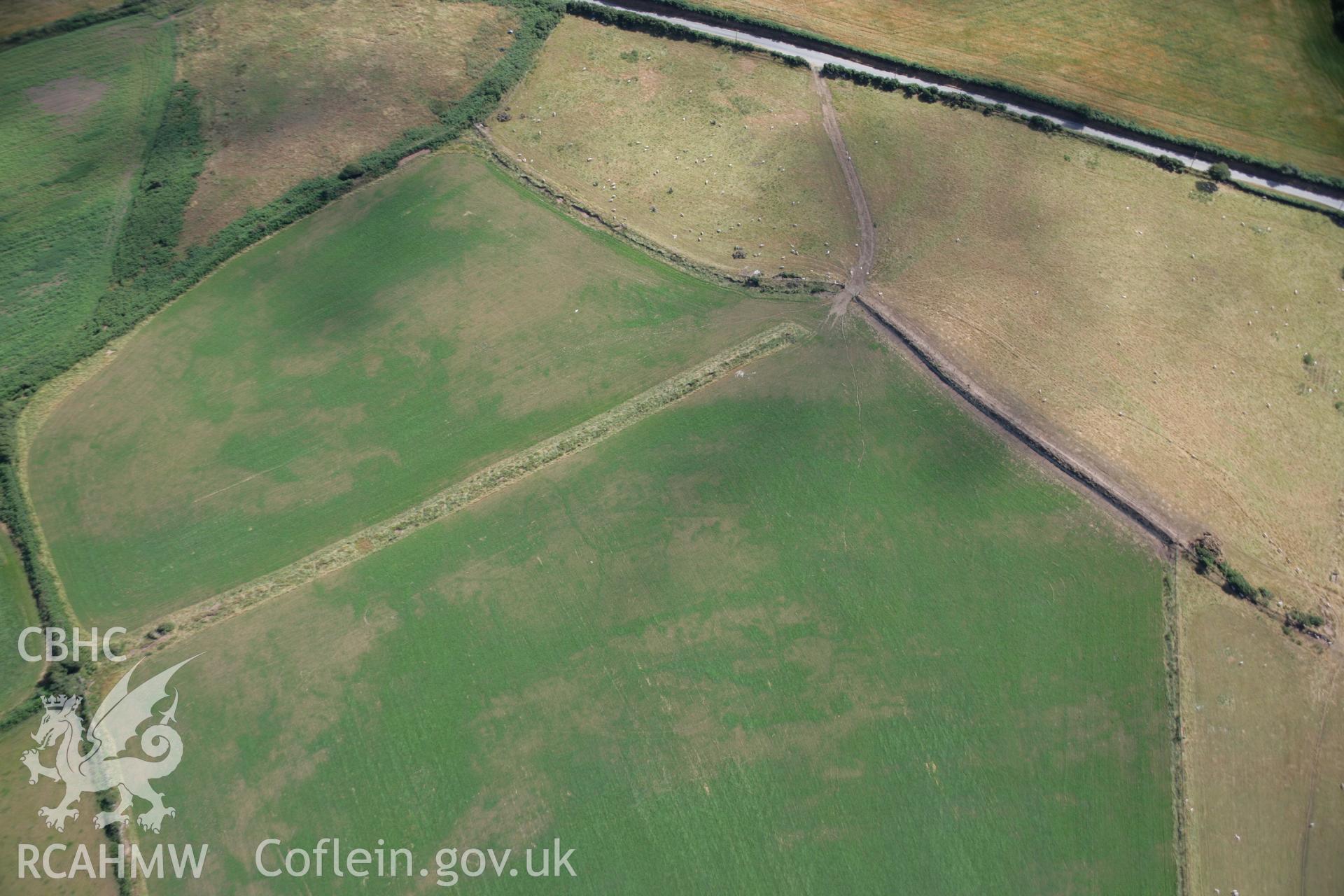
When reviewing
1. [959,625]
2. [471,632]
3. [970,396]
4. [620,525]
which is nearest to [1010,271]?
[970,396]

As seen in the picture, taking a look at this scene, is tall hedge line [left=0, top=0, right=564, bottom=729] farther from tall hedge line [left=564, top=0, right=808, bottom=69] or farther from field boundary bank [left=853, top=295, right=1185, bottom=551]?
field boundary bank [left=853, top=295, right=1185, bottom=551]

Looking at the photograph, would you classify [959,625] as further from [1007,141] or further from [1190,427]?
[1007,141]

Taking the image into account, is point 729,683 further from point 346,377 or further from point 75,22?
point 75,22

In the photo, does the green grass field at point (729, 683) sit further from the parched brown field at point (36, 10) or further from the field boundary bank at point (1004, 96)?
the parched brown field at point (36, 10)

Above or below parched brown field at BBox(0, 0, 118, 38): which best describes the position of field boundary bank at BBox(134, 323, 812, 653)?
below

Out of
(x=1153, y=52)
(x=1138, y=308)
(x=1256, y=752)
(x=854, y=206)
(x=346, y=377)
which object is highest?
(x=1153, y=52)

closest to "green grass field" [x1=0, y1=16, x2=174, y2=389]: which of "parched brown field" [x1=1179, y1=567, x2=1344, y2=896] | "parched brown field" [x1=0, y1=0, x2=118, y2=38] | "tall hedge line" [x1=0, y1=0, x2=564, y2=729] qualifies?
"tall hedge line" [x1=0, y1=0, x2=564, y2=729]

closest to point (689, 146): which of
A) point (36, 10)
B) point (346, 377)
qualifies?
point (346, 377)

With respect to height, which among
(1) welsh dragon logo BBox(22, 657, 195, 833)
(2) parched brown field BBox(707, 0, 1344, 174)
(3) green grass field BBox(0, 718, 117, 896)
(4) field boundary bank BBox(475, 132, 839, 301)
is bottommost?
(3) green grass field BBox(0, 718, 117, 896)
